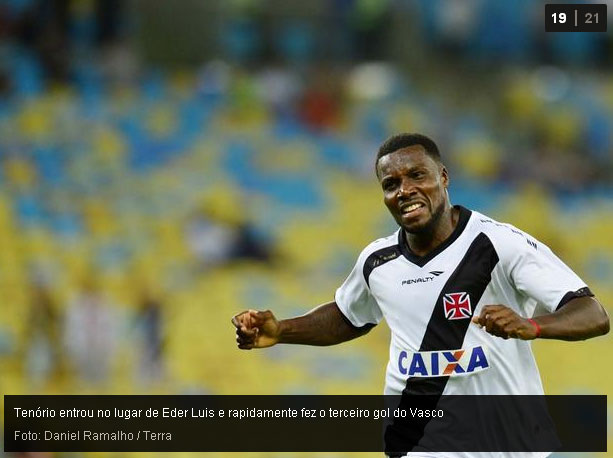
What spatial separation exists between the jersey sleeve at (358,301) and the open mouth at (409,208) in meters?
0.47

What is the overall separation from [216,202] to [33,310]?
2757mm

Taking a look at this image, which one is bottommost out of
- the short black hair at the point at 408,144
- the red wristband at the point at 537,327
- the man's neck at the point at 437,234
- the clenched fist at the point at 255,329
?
the red wristband at the point at 537,327

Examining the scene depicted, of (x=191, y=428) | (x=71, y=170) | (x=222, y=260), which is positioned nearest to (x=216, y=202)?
(x=222, y=260)

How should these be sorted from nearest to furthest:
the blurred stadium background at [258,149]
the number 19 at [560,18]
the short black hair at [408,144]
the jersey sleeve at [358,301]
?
the short black hair at [408,144] < the jersey sleeve at [358,301] < the number 19 at [560,18] < the blurred stadium background at [258,149]

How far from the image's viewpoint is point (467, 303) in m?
4.31

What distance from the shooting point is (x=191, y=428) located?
18.5 ft

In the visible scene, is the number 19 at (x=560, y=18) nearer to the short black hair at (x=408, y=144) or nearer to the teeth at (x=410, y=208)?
the short black hair at (x=408, y=144)

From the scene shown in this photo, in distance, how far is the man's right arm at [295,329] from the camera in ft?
14.5

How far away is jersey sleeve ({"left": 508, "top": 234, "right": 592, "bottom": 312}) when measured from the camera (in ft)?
13.4
